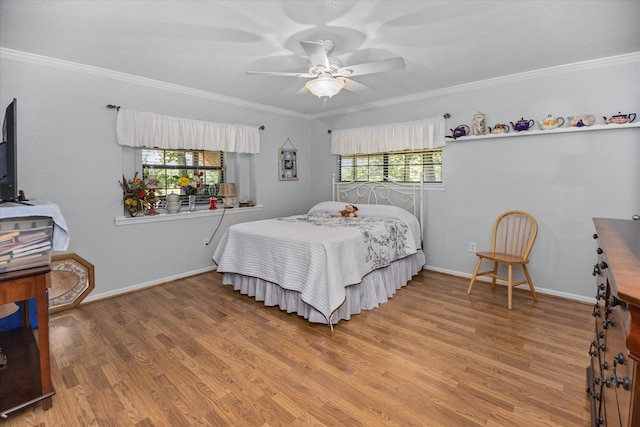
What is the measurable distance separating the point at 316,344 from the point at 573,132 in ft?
10.9

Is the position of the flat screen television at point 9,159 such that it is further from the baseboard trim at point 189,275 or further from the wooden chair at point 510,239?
the wooden chair at point 510,239

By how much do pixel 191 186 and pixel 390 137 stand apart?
112 inches

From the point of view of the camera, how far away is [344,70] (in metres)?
2.67

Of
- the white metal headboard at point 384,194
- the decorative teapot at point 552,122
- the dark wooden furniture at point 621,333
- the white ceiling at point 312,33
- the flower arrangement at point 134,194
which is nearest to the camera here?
the dark wooden furniture at point 621,333

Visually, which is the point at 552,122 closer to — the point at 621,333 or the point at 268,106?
the point at 621,333

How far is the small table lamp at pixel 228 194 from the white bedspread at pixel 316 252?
1.04 meters

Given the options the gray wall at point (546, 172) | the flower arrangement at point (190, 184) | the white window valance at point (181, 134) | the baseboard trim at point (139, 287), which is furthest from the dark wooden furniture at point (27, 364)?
the gray wall at point (546, 172)

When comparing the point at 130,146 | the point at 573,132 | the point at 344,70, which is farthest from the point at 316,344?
the point at 573,132

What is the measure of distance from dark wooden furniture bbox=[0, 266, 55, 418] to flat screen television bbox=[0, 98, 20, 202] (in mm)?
507

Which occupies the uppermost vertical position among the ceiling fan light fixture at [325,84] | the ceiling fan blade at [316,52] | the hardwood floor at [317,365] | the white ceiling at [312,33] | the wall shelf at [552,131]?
the white ceiling at [312,33]

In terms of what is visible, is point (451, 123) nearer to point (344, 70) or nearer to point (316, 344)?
point (344, 70)

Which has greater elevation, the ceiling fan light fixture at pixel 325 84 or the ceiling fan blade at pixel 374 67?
the ceiling fan blade at pixel 374 67

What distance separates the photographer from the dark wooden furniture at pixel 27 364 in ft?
5.54

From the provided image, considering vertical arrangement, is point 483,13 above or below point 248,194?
above
